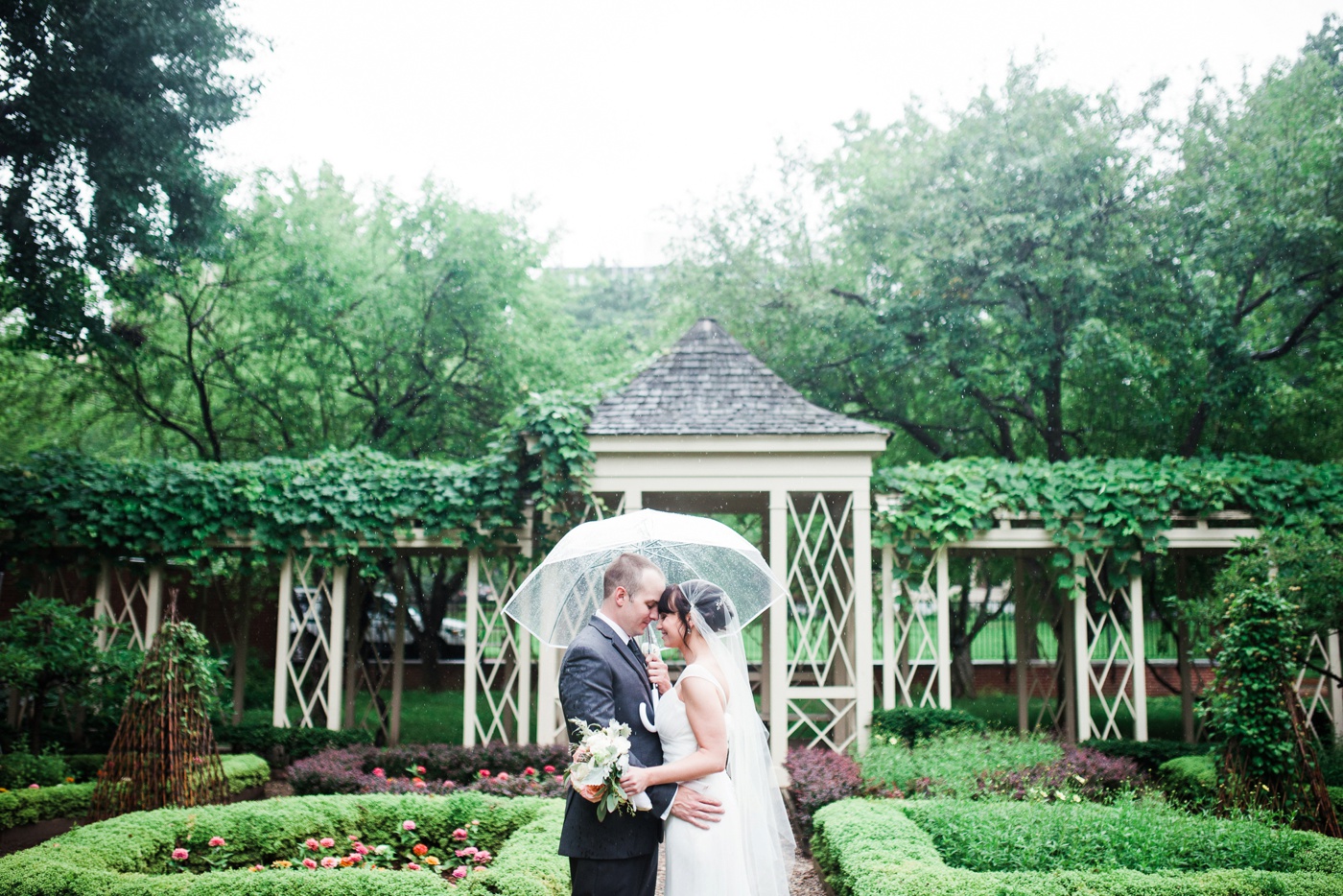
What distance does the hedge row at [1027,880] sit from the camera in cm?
491

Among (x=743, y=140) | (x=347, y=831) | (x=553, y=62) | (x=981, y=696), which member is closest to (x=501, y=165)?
(x=553, y=62)

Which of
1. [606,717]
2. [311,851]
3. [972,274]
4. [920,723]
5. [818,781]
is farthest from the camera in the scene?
[972,274]

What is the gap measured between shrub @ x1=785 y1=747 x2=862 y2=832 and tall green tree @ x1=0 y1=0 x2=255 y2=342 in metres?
11.0

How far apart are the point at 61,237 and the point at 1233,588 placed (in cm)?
1470

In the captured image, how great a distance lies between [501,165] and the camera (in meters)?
17.2

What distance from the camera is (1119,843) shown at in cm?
576

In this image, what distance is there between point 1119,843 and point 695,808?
336cm

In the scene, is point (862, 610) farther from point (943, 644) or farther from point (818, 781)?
point (818, 781)

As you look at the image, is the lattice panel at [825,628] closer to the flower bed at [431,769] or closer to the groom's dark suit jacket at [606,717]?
the flower bed at [431,769]

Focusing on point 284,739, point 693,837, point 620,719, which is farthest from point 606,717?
point 284,739

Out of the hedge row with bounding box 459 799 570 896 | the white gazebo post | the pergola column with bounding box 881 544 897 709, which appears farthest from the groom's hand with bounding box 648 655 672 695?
the white gazebo post

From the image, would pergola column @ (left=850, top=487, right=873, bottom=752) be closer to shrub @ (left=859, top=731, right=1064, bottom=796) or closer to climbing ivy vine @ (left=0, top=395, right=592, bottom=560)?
shrub @ (left=859, top=731, right=1064, bottom=796)

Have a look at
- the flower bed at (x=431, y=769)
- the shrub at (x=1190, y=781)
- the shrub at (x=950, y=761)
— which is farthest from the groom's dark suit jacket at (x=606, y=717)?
the shrub at (x=1190, y=781)

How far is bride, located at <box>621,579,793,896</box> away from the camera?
3904 mm
